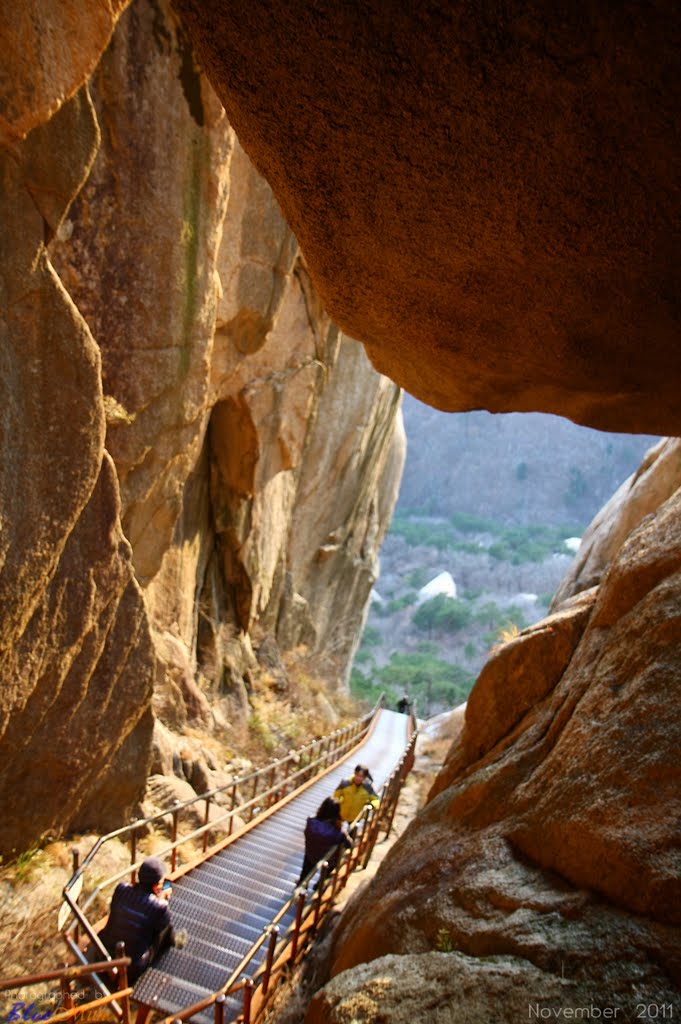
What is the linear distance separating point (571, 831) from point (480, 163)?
125 inches

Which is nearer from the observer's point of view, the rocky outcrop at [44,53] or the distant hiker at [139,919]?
the rocky outcrop at [44,53]

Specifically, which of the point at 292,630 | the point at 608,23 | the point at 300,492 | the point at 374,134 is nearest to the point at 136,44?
the point at 374,134

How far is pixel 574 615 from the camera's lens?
581 cm

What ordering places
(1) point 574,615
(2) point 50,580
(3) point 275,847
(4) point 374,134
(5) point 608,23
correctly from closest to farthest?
(5) point 608,23
(4) point 374,134
(2) point 50,580
(1) point 574,615
(3) point 275,847

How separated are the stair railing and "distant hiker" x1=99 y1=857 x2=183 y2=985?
0.55ft

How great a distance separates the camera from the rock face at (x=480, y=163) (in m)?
→ 1.94

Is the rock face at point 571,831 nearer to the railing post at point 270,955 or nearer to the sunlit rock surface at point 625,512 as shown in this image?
the railing post at point 270,955

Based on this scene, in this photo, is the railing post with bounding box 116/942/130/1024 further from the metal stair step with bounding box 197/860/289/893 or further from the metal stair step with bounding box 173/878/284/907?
the metal stair step with bounding box 197/860/289/893

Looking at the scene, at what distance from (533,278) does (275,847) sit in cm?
735

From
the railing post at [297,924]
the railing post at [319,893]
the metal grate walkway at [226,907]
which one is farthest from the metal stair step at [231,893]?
the railing post at [297,924]

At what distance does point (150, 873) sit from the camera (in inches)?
187

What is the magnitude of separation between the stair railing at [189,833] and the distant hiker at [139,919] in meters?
0.17

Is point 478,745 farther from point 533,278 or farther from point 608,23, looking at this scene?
point 608,23

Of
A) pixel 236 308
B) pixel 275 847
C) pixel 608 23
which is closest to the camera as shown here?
pixel 608 23
